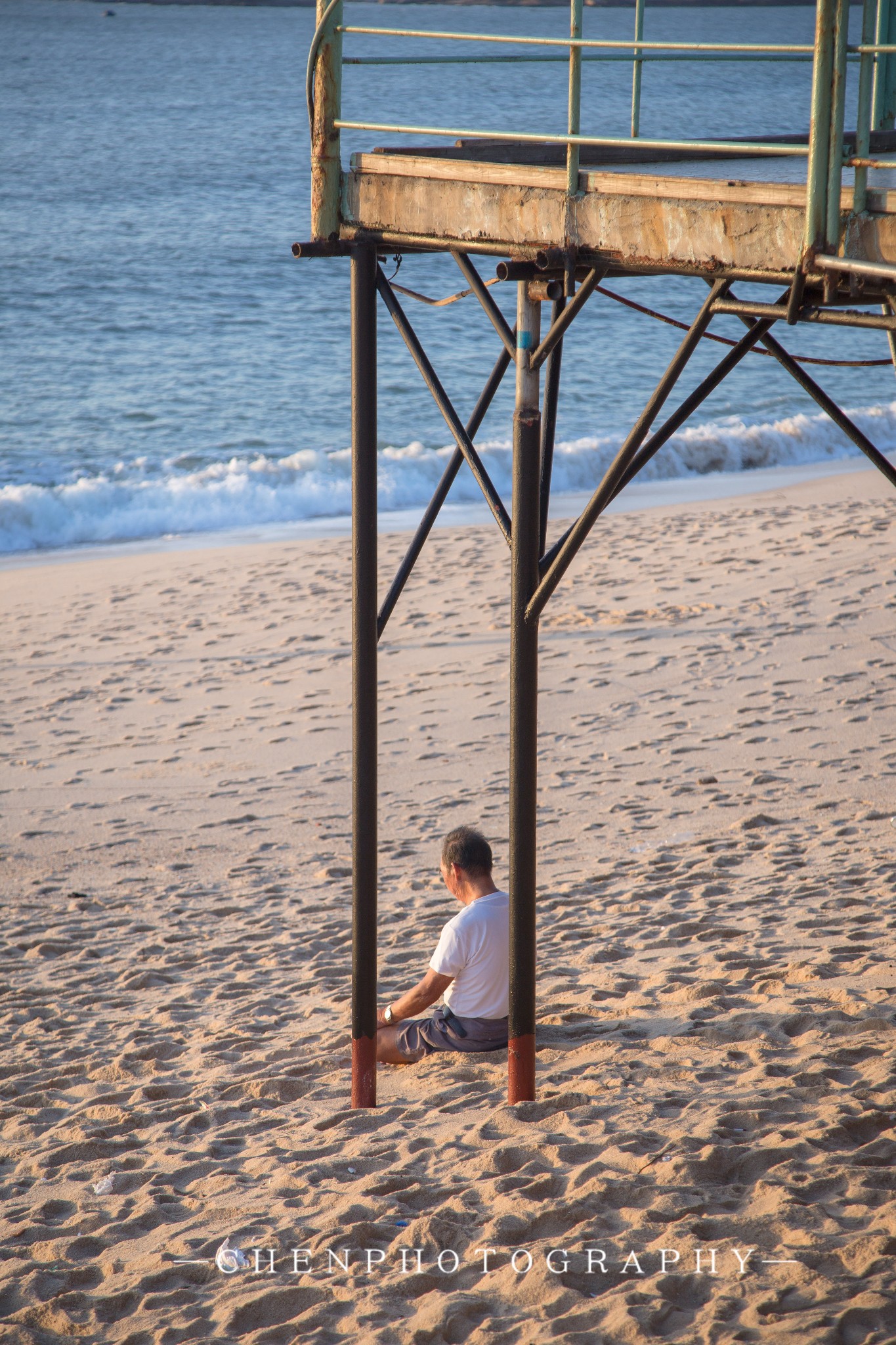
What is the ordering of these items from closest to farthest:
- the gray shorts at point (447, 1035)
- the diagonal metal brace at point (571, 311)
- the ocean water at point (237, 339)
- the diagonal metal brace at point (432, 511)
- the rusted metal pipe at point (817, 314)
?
1. the rusted metal pipe at point (817, 314)
2. the diagonal metal brace at point (571, 311)
3. the diagonal metal brace at point (432, 511)
4. the gray shorts at point (447, 1035)
5. the ocean water at point (237, 339)

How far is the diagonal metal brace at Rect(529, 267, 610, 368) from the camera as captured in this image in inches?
130

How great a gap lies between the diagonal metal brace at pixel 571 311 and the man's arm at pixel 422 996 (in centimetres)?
220

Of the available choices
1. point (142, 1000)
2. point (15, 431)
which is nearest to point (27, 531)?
point (15, 431)

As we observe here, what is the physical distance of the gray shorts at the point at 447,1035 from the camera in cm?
470

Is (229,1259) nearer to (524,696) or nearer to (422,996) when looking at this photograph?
(422,996)

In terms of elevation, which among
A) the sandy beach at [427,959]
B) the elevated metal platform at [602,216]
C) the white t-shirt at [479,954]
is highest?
the elevated metal platform at [602,216]

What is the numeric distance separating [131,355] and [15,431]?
5.76m

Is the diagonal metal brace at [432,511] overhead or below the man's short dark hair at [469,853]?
overhead

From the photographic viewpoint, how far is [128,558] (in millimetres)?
14633

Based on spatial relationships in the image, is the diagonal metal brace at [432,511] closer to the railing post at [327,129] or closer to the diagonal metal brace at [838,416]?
the railing post at [327,129]

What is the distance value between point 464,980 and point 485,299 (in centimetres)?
238

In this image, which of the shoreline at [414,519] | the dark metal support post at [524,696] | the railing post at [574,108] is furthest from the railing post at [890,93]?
the shoreline at [414,519]

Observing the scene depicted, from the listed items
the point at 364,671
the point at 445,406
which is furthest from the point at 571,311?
the point at 364,671

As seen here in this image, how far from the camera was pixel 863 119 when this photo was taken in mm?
2840
